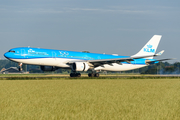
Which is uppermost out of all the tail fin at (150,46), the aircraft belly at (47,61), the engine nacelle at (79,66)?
the tail fin at (150,46)

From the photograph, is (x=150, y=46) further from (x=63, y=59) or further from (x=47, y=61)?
(x=47, y=61)

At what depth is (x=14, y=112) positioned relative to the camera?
33.4 ft

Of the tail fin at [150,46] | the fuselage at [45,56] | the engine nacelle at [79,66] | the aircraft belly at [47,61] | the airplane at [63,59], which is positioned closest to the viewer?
the fuselage at [45,56]

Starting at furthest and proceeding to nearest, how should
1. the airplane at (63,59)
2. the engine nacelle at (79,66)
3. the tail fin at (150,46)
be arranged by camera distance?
the tail fin at (150,46)
the engine nacelle at (79,66)
the airplane at (63,59)

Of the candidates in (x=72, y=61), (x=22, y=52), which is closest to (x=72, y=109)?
(x=22, y=52)

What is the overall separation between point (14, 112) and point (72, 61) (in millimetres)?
36113

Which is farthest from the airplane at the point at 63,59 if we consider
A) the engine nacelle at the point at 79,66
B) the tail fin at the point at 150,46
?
the tail fin at the point at 150,46

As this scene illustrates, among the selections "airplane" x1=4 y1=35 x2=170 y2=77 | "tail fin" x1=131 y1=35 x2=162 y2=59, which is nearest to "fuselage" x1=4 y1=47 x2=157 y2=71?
"airplane" x1=4 y1=35 x2=170 y2=77

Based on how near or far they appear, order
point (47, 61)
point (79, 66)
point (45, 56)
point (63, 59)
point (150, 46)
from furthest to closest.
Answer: point (150, 46)
point (63, 59)
point (79, 66)
point (47, 61)
point (45, 56)

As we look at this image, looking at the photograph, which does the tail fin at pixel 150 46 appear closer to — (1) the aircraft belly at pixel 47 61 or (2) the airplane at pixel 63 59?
(2) the airplane at pixel 63 59

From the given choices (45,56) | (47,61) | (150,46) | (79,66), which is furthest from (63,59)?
(150,46)

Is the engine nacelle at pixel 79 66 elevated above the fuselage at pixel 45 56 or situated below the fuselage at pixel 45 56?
below

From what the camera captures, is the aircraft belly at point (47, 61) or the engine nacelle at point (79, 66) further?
the engine nacelle at point (79, 66)

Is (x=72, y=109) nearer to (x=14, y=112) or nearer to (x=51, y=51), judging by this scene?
(x=14, y=112)
